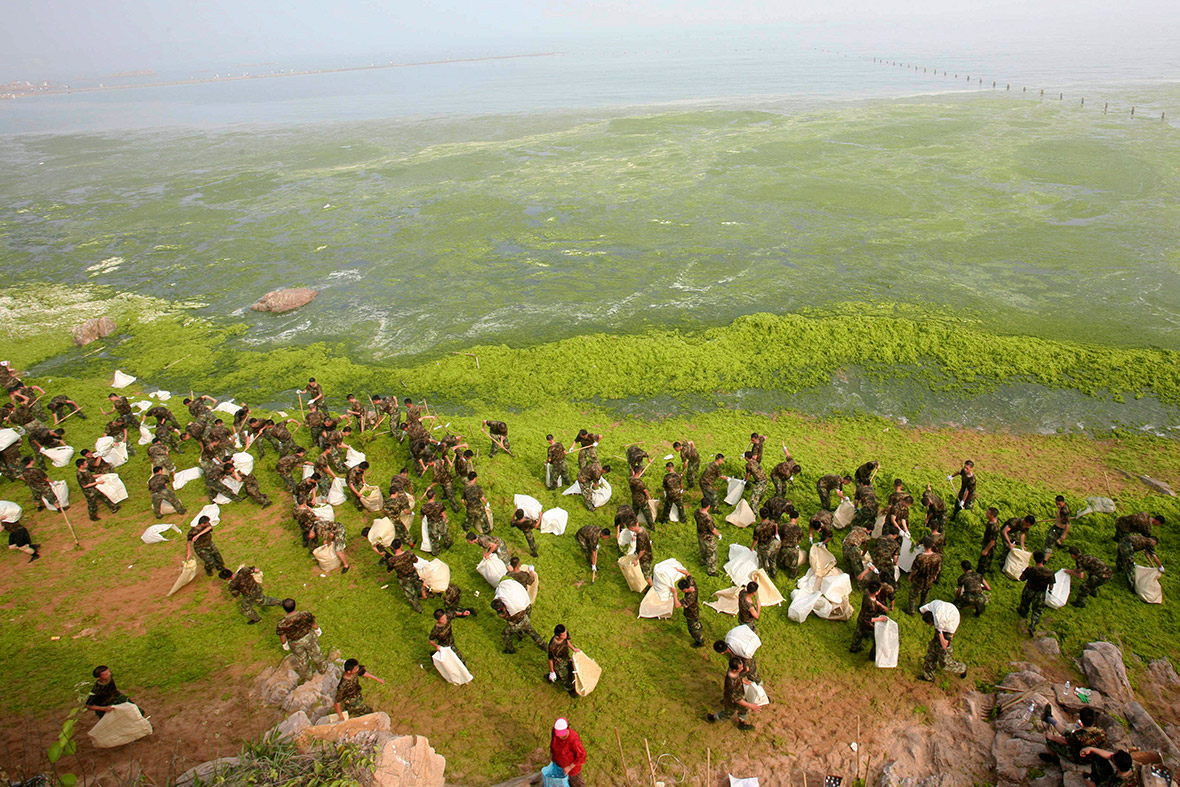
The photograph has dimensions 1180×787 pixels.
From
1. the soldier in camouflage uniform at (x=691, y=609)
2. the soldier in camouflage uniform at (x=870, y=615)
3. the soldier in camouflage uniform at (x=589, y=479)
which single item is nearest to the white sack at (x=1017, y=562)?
the soldier in camouflage uniform at (x=870, y=615)

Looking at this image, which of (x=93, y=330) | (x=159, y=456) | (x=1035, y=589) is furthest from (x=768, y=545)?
(x=93, y=330)

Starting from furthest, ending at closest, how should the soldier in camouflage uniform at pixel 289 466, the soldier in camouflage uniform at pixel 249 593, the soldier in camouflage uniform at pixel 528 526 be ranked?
the soldier in camouflage uniform at pixel 289 466 < the soldier in camouflage uniform at pixel 528 526 < the soldier in camouflage uniform at pixel 249 593

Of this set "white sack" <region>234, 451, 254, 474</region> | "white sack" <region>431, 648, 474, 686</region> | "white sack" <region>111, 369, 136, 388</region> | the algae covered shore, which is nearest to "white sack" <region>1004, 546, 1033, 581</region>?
the algae covered shore

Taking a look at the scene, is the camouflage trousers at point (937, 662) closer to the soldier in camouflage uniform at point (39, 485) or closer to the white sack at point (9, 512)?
the white sack at point (9, 512)

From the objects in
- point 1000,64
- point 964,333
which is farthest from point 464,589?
point 1000,64

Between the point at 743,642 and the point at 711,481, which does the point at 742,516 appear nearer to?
the point at 711,481

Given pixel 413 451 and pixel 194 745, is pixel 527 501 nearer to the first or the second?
pixel 413 451
